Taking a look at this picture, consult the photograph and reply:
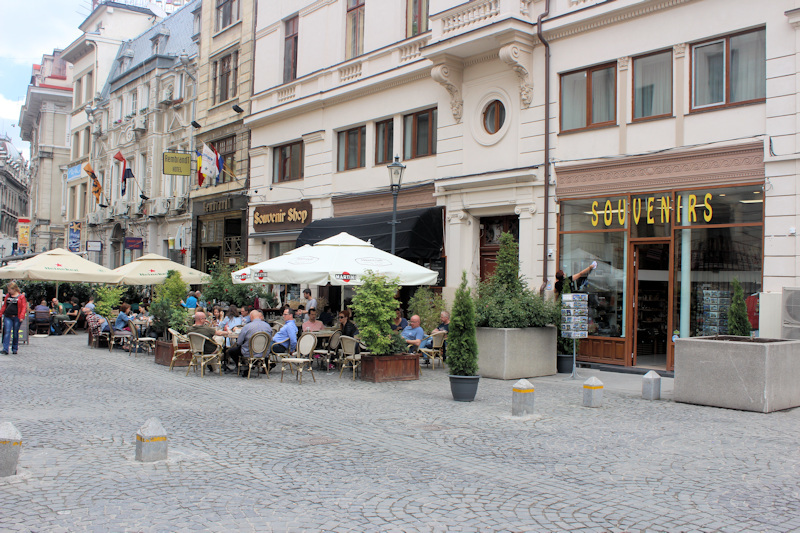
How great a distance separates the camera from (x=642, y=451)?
7.72 m

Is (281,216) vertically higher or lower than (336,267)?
higher

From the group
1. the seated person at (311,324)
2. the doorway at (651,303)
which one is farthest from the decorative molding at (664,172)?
the seated person at (311,324)

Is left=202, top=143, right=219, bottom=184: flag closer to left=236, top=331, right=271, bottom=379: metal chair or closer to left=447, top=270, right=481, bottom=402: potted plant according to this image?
left=236, top=331, right=271, bottom=379: metal chair

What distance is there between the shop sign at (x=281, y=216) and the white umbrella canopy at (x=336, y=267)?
26.1 ft

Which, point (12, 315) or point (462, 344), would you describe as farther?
point (12, 315)

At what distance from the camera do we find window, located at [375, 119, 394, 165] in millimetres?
21328

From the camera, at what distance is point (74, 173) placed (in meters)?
48.5

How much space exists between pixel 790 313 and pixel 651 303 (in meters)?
3.02

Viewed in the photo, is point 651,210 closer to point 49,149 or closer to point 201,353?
point 201,353

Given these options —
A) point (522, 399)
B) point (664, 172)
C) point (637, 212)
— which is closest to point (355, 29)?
point (637, 212)

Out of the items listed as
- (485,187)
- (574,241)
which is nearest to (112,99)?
(485,187)

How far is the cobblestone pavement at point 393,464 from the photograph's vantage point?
5504mm

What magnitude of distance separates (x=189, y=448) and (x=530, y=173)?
11.1 m

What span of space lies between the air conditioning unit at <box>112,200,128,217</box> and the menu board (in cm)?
2991
